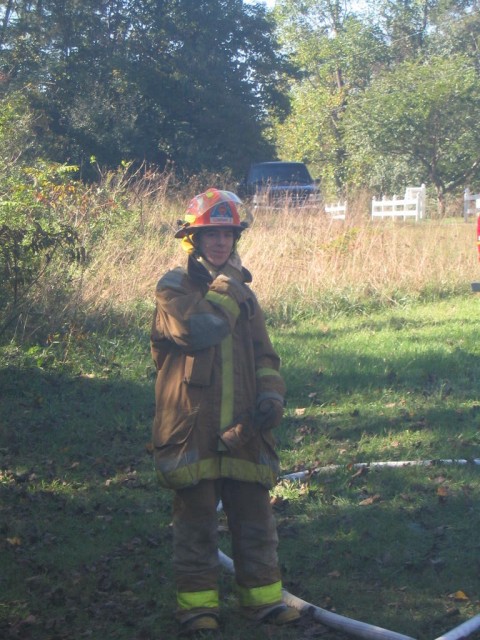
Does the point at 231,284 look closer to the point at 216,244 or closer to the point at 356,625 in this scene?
the point at 216,244

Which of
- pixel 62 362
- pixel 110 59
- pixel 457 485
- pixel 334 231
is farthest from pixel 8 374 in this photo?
pixel 110 59

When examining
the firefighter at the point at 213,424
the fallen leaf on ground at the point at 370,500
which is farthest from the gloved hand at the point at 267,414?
the fallen leaf on ground at the point at 370,500

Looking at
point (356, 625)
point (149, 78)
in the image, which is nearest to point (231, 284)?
point (356, 625)

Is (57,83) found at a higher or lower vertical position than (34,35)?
lower

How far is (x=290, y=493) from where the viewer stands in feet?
18.5

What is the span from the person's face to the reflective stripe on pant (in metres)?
0.96

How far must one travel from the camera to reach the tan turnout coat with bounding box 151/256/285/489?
3846 millimetres

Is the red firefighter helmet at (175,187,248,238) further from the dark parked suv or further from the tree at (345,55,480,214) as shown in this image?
the tree at (345,55,480,214)

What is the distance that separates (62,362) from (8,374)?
603mm

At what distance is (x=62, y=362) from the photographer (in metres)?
9.03

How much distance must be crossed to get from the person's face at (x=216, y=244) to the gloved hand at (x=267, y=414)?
2.17 ft

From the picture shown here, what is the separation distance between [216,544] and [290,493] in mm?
1707

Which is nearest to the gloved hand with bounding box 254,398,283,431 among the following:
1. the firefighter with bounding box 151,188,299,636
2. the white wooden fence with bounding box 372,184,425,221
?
the firefighter with bounding box 151,188,299,636

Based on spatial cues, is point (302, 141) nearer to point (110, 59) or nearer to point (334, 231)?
point (110, 59)
